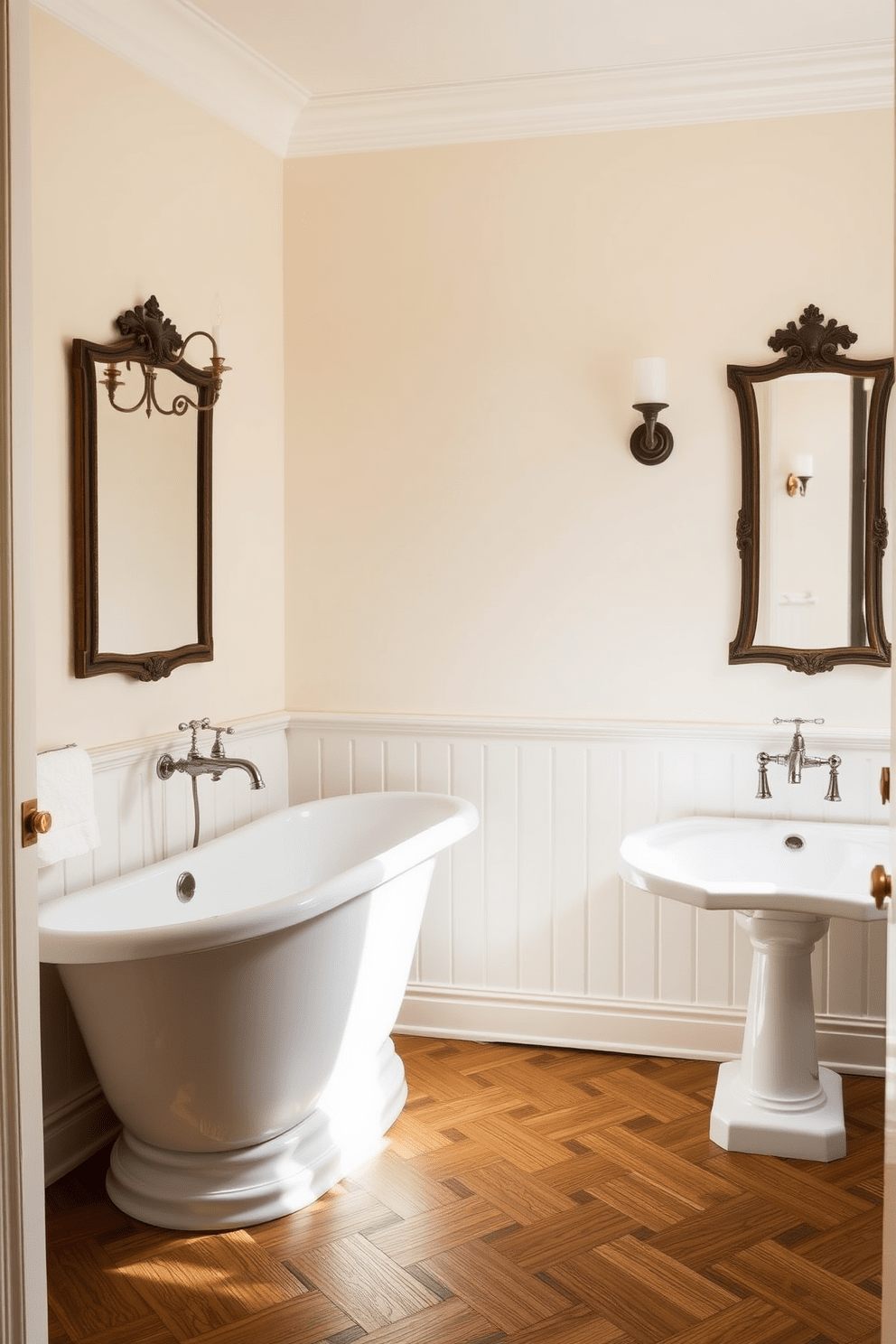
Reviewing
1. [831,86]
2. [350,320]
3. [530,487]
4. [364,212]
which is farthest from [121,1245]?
[831,86]

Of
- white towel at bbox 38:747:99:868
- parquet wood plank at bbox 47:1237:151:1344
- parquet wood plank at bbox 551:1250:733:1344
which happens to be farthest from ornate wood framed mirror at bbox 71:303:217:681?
parquet wood plank at bbox 551:1250:733:1344

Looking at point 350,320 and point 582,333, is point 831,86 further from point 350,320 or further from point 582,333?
point 350,320

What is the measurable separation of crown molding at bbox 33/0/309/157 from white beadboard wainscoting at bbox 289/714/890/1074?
177cm

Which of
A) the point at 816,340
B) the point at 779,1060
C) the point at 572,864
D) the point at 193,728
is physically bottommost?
the point at 779,1060

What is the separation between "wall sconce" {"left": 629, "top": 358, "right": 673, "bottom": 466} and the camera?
10.6ft

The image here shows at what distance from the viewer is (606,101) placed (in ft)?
10.9

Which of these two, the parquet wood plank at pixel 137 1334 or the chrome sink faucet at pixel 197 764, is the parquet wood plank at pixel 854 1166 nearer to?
the parquet wood plank at pixel 137 1334

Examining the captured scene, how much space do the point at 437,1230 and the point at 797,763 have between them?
4.91 feet

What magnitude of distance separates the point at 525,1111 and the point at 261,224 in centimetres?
264

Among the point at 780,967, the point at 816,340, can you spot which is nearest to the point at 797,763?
the point at 780,967

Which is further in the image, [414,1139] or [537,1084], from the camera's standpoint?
[537,1084]

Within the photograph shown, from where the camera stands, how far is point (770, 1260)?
7.66 ft

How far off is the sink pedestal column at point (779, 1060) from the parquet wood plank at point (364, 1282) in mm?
927

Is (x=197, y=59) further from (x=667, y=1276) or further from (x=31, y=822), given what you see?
(x=667, y=1276)
